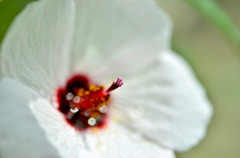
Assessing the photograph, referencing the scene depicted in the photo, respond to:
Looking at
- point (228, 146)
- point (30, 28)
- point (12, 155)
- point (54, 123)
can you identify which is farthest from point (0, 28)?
point (228, 146)

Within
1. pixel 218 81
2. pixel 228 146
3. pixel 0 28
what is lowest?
pixel 228 146

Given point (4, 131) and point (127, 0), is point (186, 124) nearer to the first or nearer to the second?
point (127, 0)

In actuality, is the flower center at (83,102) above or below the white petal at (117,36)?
below

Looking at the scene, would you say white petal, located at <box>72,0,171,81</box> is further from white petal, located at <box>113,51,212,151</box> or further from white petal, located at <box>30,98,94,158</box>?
white petal, located at <box>30,98,94,158</box>

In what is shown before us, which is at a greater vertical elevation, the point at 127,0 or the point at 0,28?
the point at 127,0

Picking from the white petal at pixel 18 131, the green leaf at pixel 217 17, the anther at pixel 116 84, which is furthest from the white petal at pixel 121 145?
the green leaf at pixel 217 17

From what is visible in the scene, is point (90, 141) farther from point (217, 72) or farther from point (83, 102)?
point (217, 72)

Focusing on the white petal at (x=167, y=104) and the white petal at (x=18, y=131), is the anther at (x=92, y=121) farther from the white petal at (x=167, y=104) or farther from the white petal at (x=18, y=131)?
the white petal at (x=18, y=131)
